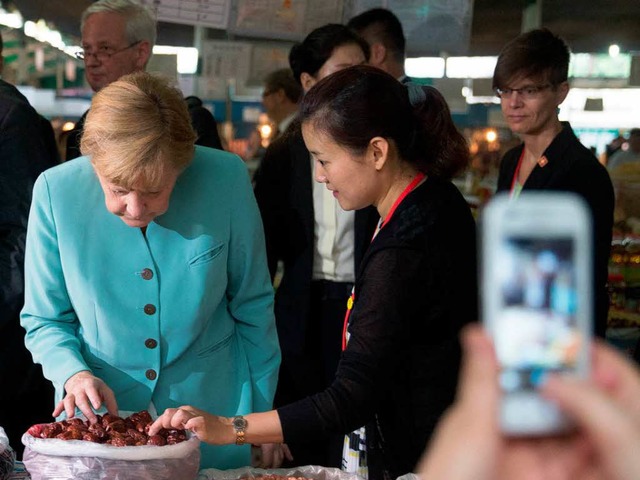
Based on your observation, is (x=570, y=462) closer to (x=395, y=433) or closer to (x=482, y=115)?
(x=395, y=433)

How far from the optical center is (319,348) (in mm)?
3367

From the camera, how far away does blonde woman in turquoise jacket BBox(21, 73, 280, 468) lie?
76.2 inches

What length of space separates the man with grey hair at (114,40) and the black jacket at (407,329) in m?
1.47

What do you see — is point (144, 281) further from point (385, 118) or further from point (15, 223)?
point (15, 223)

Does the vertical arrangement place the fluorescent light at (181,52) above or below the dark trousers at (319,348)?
above

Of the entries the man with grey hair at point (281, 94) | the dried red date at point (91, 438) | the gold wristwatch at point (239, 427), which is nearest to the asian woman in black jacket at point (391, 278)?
the gold wristwatch at point (239, 427)

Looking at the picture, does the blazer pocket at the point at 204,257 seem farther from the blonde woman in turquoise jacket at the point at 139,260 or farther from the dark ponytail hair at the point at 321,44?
the dark ponytail hair at the point at 321,44

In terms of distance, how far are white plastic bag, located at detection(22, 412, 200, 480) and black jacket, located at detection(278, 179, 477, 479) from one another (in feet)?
0.83

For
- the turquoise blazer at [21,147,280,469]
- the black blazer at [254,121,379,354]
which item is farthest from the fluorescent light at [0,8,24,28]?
the turquoise blazer at [21,147,280,469]

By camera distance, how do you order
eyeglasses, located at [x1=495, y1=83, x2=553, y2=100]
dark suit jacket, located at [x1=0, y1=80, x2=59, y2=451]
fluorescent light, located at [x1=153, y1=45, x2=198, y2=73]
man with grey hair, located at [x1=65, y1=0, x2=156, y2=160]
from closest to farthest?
dark suit jacket, located at [x1=0, y1=80, x2=59, y2=451], man with grey hair, located at [x1=65, y1=0, x2=156, y2=160], eyeglasses, located at [x1=495, y1=83, x2=553, y2=100], fluorescent light, located at [x1=153, y1=45, x2=198, y2=73]

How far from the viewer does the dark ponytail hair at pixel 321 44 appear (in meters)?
3.32

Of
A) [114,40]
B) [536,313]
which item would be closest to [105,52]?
[114,40]

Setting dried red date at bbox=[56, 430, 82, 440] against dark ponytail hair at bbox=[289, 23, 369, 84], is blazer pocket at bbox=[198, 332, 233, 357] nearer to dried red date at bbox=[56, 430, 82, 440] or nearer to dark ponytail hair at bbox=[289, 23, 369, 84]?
dried red date at bbox=[56, 430, 82, 440]

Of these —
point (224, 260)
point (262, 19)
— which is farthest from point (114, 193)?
point (262, 19)
